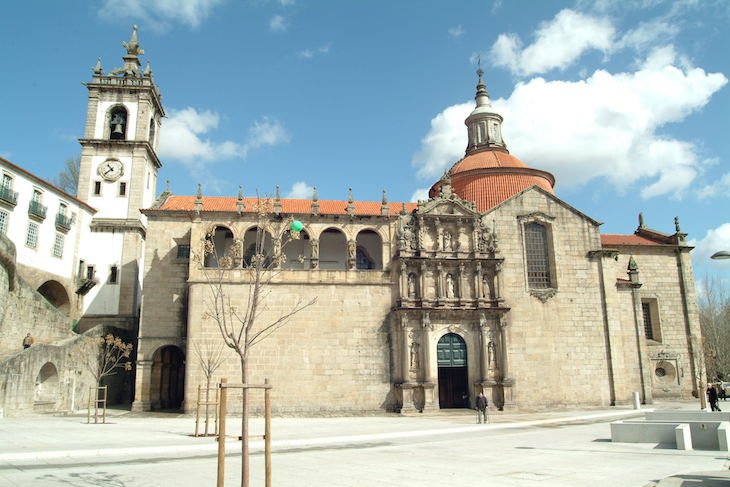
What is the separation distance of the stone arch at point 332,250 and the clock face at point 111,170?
18350 mm

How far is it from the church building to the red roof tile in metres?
0.19

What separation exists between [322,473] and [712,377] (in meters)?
53.8

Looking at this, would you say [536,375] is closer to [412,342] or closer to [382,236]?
[412,342]

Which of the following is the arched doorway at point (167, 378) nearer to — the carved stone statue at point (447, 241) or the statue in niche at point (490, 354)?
the carved stone statue at point (447, 241)

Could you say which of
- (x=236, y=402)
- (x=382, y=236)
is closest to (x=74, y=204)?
(x=236, y=402)

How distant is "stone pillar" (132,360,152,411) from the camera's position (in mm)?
31688

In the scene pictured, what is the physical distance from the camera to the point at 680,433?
15.1 m

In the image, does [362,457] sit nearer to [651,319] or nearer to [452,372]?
[452,372]

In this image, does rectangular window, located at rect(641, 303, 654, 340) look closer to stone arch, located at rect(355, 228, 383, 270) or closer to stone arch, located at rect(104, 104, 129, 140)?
stone arch, located at rect(355, 228, 383, 270)

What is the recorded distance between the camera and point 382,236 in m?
34.0

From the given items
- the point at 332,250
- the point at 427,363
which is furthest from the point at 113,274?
→ the point at 427,363

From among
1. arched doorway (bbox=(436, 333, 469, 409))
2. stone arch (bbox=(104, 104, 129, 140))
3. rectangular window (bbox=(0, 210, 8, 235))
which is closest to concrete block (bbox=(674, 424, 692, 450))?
arched doorway (bbox=(436, 333, 469, 409))

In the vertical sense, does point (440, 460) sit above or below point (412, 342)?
below

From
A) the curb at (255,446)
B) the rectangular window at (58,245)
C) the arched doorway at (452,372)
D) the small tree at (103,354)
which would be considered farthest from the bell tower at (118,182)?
the curb at (255,446)
